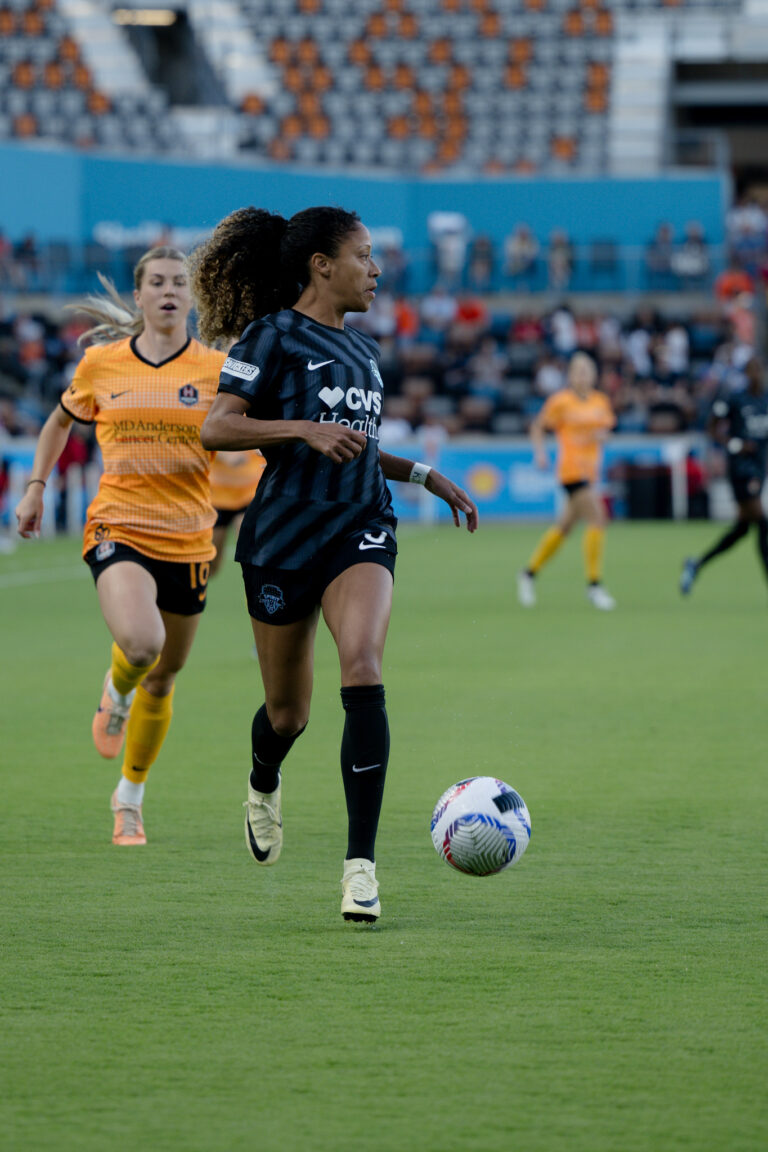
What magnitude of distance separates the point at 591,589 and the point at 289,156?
23.0 meters

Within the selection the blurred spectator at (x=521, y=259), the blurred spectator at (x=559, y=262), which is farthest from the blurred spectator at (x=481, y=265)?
the blurred spectator at (x=559, y=262)

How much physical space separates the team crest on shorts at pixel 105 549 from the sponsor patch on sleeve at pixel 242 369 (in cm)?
145

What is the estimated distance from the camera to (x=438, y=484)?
217 inches

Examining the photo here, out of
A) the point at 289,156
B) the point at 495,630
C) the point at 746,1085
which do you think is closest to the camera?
the point at 746,1085

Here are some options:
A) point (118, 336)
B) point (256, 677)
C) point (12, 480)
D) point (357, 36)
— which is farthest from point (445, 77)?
point (118, 336)

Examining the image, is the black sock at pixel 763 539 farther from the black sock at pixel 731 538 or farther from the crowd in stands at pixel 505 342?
the crowd in stands at pixel 505 342

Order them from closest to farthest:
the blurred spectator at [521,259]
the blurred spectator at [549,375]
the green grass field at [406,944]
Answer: the green grass field at [406,944], the blurred spectator at [549,375], the blurred spectator at [521,259]

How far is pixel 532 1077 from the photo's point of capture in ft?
12.2

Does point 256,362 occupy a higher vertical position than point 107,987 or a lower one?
higher

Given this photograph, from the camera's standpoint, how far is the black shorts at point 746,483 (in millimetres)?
15805

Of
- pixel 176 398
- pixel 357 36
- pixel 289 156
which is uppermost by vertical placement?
pixel 357 36

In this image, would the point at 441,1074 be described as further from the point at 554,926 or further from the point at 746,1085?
the point at 554,926

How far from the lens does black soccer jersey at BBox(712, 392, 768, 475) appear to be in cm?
1603

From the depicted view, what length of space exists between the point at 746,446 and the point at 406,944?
11784 millimetres
